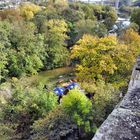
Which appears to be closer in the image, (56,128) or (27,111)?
(56,128)

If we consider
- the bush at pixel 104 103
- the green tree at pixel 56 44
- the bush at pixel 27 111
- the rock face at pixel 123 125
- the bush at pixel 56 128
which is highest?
the rock face at pixel 123 125

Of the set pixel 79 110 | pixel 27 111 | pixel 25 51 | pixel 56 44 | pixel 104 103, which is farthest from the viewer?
pixel 56 44

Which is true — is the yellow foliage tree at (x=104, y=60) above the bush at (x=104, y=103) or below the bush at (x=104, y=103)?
below

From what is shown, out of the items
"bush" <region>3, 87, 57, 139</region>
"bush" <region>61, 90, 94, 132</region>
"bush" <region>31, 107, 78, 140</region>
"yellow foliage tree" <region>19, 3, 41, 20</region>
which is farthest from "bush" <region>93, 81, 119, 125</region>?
"yellow foliage tree" <region>19, 3, 41, 20</region>

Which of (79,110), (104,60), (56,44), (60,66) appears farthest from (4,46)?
(79,110)

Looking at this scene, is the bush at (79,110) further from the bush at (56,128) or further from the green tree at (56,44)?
the green tree at (56,44)

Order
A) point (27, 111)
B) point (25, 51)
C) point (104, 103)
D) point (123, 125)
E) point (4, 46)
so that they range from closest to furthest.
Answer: point (123, 125)
point (104, 103)
point (27, 111)
point (4, 46)
point (25, 51)

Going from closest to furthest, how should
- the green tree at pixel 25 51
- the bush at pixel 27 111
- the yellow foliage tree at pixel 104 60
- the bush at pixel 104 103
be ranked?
the bush at pixel 104 103, the bush at pixel 27 111, the yellow foliage tree at pixel 104 60, the green tree at pixel 25 51

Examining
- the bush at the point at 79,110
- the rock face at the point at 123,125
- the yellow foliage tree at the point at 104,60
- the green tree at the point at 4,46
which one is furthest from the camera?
the green tree at the point at 4,46

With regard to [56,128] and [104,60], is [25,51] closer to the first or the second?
[104,60]

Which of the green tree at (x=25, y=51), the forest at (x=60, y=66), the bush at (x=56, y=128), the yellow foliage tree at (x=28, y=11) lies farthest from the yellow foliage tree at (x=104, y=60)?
the yellow foliage tree at (x=28, y=11)
